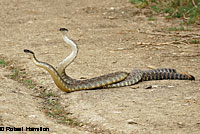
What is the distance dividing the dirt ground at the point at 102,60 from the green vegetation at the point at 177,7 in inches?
→ 12.3

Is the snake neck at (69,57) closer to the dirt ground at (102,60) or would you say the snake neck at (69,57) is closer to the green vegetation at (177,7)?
the dirt ground at (102,60)

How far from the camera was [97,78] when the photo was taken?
295 inches

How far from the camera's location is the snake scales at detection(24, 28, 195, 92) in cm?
698

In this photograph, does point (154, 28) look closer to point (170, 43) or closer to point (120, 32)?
point (120, 32)

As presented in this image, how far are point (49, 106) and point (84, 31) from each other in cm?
591

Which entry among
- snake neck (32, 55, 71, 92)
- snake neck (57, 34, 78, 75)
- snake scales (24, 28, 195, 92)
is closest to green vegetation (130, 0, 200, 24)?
snake scales (24, 28, 195, 92)

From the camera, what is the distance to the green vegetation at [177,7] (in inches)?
533

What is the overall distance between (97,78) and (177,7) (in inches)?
313

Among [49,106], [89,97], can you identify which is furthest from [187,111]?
[49,106]

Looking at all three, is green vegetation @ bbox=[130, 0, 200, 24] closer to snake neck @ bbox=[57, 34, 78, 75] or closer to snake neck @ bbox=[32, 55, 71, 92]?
snake neck @ bbox=[57, 34, 78, 75]

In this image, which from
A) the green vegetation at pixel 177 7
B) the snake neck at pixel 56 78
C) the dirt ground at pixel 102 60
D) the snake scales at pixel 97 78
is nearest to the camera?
the dirt ground at pixel 102 60

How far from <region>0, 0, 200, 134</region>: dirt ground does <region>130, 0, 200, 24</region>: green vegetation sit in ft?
1.03

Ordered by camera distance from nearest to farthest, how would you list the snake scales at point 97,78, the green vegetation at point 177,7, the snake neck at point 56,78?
the snake neck at point 56,78 < the snake scales at point 97,78 < the green vegetation at point 177,7

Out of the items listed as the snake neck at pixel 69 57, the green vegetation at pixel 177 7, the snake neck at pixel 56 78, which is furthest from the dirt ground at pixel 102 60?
the snake neck at pixel 69 57
